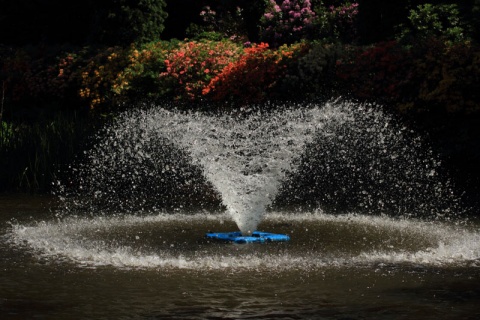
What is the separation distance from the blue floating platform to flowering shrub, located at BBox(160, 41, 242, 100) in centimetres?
765

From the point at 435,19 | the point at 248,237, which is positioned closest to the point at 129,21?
the point at 435,19

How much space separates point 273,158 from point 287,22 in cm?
1414

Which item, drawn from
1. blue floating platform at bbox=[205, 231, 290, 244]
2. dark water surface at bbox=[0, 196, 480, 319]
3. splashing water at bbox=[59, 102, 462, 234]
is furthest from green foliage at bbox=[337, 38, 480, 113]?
blue floating platform at bbox=[205, 231, 290, 244]

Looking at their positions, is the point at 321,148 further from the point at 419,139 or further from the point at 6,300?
the point at 6,300

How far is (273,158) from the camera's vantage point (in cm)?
1409

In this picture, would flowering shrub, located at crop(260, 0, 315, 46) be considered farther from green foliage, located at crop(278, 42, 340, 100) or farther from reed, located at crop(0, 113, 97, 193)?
reed, located at crop(0, 113, 97, 193)

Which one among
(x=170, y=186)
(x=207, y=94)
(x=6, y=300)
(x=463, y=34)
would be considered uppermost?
(x=463, y=34)

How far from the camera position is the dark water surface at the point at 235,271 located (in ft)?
24.8

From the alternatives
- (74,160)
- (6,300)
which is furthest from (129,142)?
(6,300)

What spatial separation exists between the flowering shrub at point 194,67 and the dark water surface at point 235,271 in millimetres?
6257

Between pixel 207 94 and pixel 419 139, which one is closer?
pixel 419 139

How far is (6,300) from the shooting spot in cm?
790

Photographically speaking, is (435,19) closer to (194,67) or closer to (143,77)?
(194,67)

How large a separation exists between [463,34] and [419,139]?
6.95 metres
